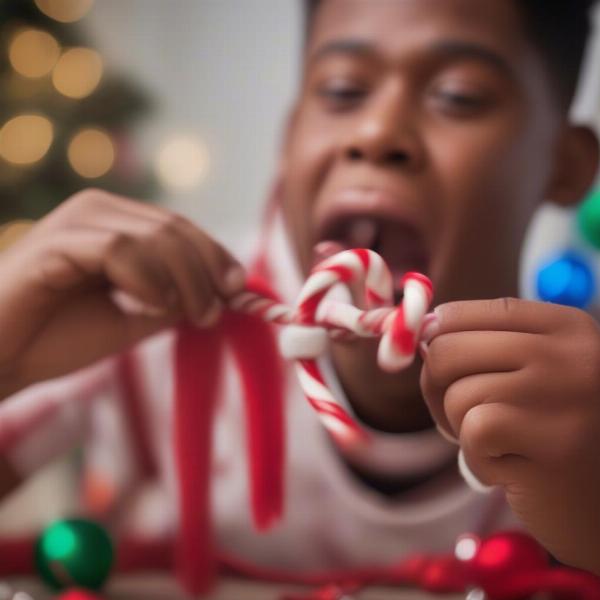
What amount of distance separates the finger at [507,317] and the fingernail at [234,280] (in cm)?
19

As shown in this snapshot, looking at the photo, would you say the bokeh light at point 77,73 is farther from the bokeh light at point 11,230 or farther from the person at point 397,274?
the person at point 397,274

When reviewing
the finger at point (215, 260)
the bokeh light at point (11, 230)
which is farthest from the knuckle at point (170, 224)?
the bokeh light at point (11, 230)

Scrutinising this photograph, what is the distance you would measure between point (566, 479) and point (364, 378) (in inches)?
11.8

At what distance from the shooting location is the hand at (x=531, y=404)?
1.51ft

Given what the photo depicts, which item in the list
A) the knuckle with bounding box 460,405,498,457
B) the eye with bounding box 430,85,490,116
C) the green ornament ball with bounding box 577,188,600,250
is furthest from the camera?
the green ornament ball with bounding box 577,188,600,250

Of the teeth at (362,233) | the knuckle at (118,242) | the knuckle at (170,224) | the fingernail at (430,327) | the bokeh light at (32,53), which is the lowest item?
the fingernail at (430,327)

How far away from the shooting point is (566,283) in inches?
33.4

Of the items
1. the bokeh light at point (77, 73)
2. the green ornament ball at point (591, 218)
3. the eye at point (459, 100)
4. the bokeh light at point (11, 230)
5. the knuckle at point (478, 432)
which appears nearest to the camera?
the knuckle at point (478, 432)

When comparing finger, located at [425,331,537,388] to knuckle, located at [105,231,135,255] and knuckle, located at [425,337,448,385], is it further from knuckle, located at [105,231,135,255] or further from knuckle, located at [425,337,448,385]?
knuckle, located at [105,231,135,255]

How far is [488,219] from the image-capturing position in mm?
717

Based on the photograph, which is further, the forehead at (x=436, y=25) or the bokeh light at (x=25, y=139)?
the bokeh light at (x=25, y=139)

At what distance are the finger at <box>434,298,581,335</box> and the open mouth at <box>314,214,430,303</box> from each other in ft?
0.61

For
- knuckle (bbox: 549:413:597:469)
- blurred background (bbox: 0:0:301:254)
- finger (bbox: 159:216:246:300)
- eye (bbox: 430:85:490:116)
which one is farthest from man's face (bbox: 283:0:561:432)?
blurred background (bbox: 0:0:301:254)

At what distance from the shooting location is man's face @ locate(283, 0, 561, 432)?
685 mm
